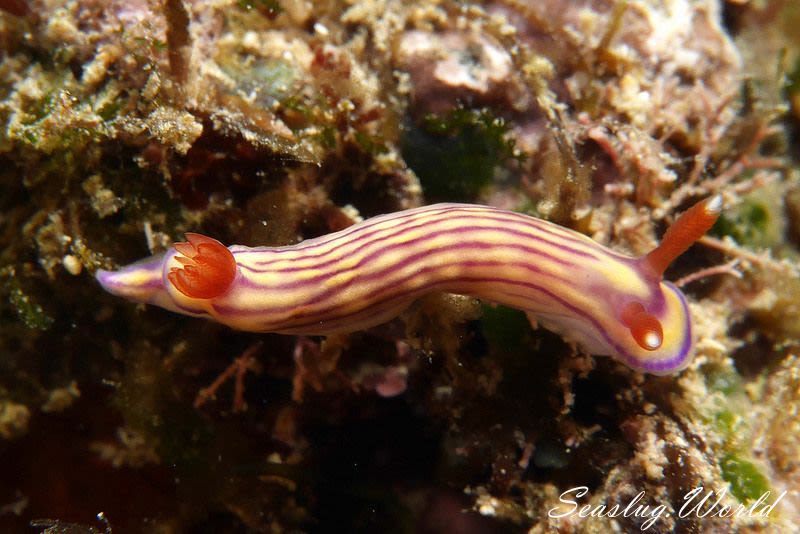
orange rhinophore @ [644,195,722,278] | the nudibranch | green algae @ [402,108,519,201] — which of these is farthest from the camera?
green algae @ [402,108,519,201]

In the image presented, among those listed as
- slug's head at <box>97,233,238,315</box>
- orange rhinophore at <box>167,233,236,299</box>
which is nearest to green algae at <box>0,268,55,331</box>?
slug's head at <box>97,233,238,315</box>

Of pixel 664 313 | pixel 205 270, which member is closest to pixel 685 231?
pixel 664 313

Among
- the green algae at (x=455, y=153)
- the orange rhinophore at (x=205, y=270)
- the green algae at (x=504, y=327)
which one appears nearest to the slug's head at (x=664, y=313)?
the green algae at (x=504, y=327)

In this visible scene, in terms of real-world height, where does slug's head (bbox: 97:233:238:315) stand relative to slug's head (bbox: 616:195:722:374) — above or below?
below

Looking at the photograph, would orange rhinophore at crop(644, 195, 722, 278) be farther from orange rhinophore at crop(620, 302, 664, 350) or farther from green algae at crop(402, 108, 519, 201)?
green algae at crop(402, 108, 519, 201)

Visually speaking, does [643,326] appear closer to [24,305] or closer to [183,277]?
[183,277]

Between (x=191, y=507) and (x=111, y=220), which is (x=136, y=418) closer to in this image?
(x=191, y=507)

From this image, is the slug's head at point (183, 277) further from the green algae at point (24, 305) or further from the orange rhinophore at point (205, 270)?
the green algae at point (24, 305)
